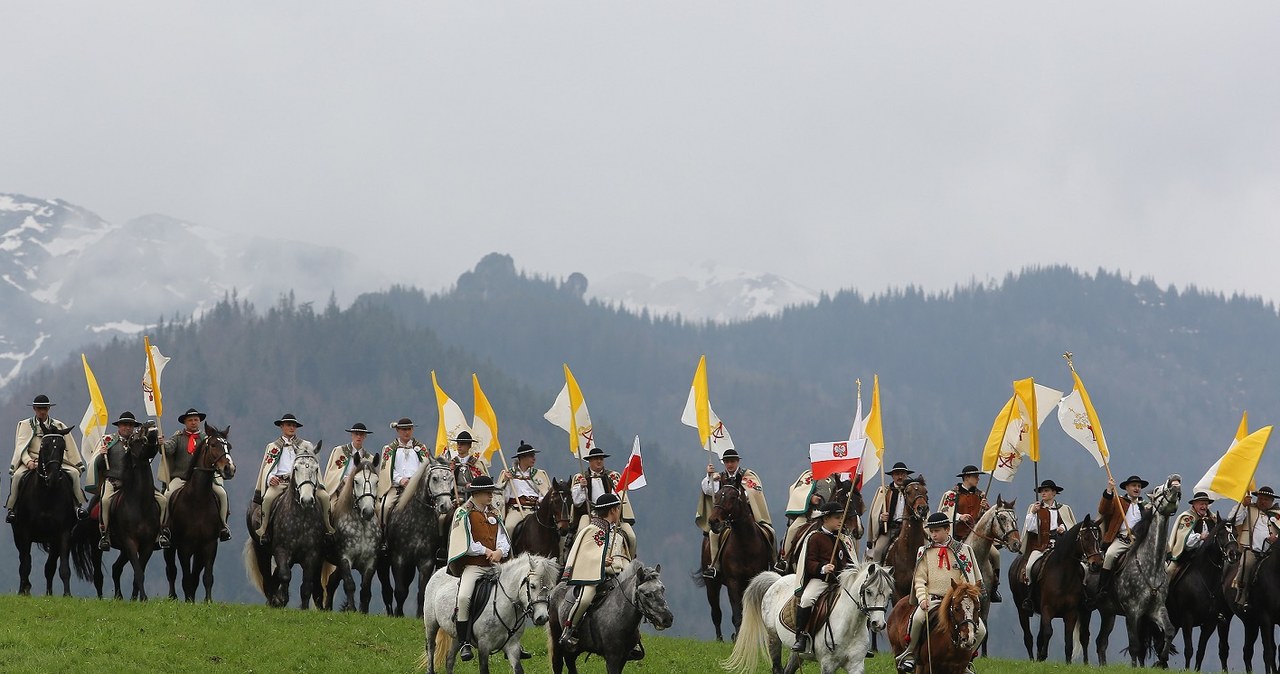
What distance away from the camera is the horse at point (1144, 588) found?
2703 cm

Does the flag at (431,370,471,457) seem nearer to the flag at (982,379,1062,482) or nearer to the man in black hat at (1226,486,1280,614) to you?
the flag at (982,379,1062,482)

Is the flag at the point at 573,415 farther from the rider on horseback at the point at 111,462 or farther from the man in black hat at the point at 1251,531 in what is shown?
the man in black hat at the point at 1251,531

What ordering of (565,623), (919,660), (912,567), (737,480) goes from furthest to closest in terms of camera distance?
(737,480) → (912,567) → (565,623) → (919,660)

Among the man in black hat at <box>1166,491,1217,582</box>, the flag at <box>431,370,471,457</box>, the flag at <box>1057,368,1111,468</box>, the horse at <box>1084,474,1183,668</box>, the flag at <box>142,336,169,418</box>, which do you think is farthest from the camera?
the flag at <box>431,370,471,457</box>

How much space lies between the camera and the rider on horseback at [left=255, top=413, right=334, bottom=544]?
28.3 m

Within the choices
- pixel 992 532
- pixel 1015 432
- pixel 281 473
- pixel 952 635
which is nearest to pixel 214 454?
pixel 281 473

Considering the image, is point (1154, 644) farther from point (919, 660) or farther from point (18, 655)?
point (18, 655)

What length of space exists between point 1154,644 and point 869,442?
9018 millimetres

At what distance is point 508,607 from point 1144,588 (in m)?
12.9

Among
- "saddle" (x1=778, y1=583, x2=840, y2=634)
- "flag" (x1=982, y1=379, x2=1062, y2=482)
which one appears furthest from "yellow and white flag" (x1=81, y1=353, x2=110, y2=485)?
"flag" (x1=982, y1=379, x2=1062, y2=482)

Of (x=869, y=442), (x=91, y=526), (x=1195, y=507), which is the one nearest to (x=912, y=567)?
(x=869, y=442)

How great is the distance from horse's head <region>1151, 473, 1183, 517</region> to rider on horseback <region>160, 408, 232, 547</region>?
1677cm

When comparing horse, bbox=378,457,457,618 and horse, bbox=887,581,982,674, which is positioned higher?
horse, bbox=378,457,457,618

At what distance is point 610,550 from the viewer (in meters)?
21.3
